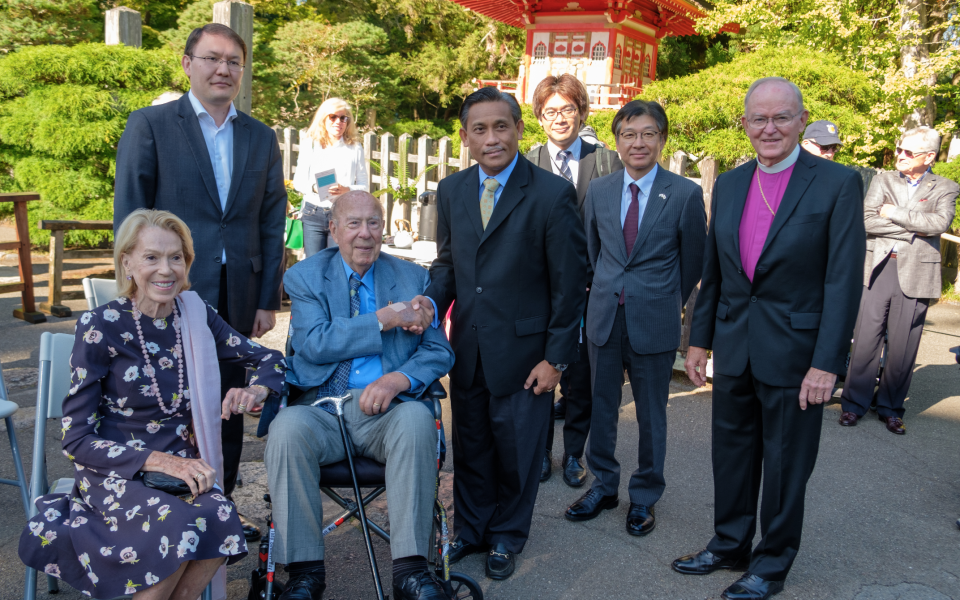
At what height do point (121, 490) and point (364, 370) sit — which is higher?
point (364, 370)

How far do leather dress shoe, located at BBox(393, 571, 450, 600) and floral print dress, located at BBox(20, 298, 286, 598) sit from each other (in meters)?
0.56

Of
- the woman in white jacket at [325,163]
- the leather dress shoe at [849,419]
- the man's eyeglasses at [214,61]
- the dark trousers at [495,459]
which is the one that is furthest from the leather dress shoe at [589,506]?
the woman in white jacket at [325,163]

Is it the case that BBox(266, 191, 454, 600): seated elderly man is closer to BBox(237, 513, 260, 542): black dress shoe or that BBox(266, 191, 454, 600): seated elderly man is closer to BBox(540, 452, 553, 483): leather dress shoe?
BBox(237, 513, 260, 542): black dress shoe

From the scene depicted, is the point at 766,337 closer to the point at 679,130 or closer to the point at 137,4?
the point at 679,130

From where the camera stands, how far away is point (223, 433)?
3.33 meters

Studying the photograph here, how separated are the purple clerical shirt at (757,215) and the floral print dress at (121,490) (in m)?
2.18

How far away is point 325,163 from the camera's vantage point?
265 inches

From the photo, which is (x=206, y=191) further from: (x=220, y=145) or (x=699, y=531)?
(x=699, y=531)

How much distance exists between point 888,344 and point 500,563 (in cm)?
369

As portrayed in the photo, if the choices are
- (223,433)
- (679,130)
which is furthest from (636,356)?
(679,130)

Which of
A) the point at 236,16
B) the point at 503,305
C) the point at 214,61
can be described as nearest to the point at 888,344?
the point at 503,305

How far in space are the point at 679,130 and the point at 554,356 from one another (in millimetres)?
5946

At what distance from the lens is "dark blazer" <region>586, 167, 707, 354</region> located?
3523 mm

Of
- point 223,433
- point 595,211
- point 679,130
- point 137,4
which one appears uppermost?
point 137,4
